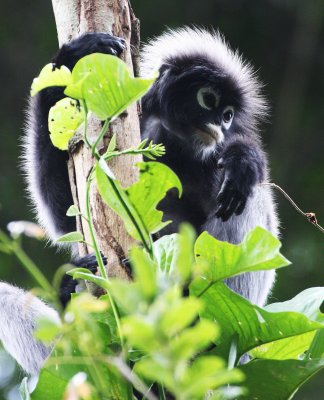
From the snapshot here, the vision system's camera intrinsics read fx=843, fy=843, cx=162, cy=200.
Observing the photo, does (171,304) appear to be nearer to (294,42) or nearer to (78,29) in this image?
(78,29)

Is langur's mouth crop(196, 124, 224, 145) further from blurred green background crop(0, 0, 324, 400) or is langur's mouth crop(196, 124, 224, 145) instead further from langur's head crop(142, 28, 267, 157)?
blurred green background crop(0, 0, 324, 400)

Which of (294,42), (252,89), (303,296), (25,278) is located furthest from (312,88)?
(303,296)

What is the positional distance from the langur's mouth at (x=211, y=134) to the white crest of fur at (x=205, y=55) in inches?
11.1

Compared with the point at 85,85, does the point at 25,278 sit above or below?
below

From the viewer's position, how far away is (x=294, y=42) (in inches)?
370

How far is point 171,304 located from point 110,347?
1.03 metres

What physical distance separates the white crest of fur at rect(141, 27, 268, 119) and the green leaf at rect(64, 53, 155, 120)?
2088 mm

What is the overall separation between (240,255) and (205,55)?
2198 millimetres

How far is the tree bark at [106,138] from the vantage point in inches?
89.7

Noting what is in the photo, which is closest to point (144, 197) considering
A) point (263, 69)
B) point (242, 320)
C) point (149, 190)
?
point (149, 190)

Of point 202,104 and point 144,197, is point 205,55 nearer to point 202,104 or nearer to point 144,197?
point 202,104

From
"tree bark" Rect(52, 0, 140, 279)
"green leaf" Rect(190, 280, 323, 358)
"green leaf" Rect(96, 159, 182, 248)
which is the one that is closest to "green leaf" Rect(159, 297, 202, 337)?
"green leaf" Rect(96, 159, 182, 248)

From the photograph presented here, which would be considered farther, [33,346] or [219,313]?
[33,346]

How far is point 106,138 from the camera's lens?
2.42 meters
